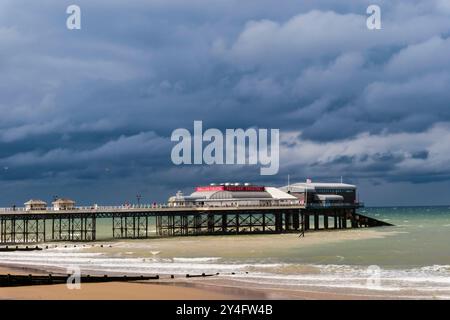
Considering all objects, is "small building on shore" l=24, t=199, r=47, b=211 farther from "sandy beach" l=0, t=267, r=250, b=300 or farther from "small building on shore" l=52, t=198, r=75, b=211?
"sandy beach" l=0, t=267, r=250, b=300

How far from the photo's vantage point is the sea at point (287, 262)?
3753 centimetres

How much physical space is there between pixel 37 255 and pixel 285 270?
94.5 ft

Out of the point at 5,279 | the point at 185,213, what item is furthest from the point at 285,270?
the point at 185,213

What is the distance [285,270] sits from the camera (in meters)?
45.0

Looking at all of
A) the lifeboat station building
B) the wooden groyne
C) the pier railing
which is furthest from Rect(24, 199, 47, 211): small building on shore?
the wooden groyne

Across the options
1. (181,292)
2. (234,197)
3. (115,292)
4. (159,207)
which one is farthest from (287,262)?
(234,197)

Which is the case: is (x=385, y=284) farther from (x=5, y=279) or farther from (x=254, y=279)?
(x=5, y=279)

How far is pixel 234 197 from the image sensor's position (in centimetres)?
10331

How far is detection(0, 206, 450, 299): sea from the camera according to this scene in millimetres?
37531

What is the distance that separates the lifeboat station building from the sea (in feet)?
80.6
